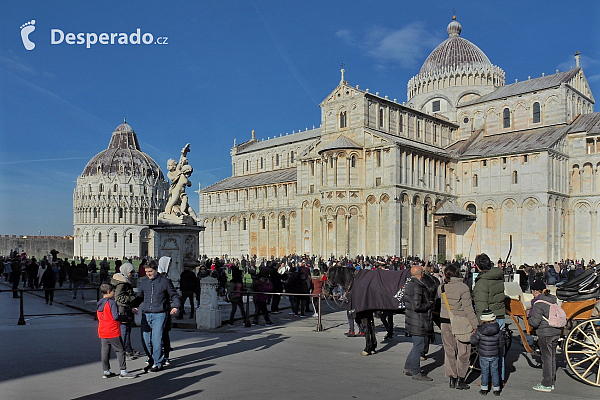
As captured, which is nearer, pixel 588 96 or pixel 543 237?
pixel 543 237

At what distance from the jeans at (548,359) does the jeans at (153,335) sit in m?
6.32

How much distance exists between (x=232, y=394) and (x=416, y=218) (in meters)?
41.8

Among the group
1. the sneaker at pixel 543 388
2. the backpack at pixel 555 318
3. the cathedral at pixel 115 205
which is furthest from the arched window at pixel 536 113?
the cathedral at pixel 115 205

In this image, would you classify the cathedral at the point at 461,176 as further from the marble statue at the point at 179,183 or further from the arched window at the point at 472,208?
the marble statue at the point at 179,183

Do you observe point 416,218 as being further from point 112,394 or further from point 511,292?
point 112,394

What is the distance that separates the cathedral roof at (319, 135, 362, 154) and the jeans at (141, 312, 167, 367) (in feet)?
129

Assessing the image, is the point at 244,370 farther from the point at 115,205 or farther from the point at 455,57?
the point at 115,205

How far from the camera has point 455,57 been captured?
61.3 metres

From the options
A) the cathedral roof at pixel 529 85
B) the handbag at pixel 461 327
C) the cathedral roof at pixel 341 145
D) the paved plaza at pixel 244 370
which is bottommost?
the paved plaza at pixel 244 370

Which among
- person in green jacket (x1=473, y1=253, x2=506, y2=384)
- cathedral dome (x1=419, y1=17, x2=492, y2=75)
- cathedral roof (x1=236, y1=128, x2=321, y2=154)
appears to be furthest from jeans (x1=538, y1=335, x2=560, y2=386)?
cathedral roof (x1=236, y1=128, x2=321, y2=154)

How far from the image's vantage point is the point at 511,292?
10.7 meters

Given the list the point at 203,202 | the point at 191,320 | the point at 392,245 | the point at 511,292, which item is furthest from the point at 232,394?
the point at 203,202

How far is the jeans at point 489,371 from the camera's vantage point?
8.17 meters

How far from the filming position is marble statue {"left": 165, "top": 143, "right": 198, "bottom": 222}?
18562 millimetres
